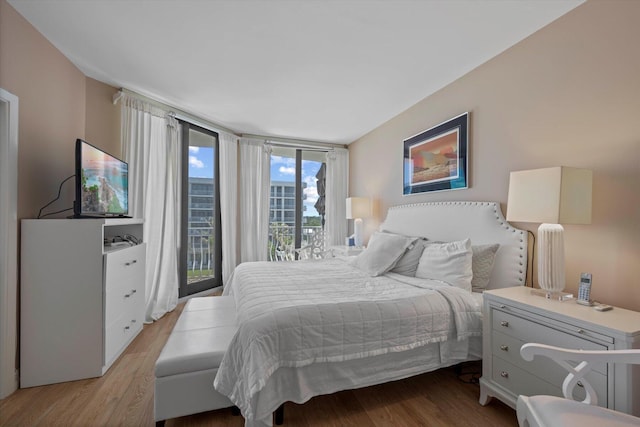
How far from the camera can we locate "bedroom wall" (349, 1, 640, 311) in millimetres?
1569

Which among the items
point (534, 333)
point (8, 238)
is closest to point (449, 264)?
point (534, 333)

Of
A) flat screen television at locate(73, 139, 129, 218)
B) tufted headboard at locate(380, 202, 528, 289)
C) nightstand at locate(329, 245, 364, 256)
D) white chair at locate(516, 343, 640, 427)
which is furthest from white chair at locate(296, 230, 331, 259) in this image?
white chair at locate(516, 343, 640, 427)

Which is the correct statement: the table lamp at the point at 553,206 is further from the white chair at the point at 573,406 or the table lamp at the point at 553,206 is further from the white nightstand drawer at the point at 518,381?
the white chair at the point at 573,406

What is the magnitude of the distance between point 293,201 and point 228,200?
1187mm

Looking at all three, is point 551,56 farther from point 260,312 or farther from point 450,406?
point 260,312

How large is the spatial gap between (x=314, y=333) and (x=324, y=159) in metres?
3.95

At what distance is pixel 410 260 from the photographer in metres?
2.70

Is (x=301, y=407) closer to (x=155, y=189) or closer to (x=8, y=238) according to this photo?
(x=8, y=238)

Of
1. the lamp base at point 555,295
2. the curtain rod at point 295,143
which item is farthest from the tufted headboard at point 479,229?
the curtain rod at point 295,143

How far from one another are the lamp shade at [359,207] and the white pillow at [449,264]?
69.5 inches

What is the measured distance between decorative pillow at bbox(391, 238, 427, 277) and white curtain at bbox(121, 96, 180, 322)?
264 cm

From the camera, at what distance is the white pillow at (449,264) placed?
2160 millimetres

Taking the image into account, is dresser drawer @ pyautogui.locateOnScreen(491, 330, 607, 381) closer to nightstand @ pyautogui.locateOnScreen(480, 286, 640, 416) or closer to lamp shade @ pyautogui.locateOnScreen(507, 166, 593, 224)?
nightstand @ pyautogui.locateOnScreen(480, 286, 640, 416)

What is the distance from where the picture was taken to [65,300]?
1.97 metres
